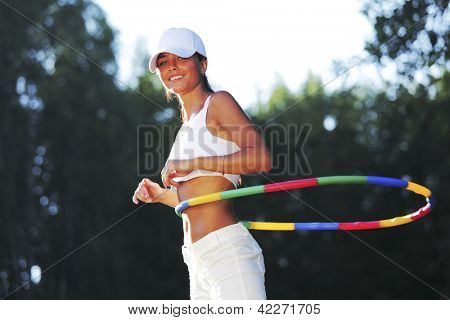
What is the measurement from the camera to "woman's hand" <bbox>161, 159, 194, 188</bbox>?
468 cm

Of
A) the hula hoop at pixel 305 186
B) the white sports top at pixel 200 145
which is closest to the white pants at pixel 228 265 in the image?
the hula hoop at pixel 305 186

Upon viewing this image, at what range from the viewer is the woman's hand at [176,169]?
15.4ft

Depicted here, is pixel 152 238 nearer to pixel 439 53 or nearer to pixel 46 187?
pixel 46 187

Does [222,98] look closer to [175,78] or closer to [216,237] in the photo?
[175,78]

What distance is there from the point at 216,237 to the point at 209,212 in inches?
6.3

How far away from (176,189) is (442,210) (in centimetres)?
2293

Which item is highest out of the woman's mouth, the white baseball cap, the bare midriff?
the white baseball cap

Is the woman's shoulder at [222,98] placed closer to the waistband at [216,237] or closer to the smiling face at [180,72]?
the smiling face at [180,72]

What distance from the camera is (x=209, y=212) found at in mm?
4820

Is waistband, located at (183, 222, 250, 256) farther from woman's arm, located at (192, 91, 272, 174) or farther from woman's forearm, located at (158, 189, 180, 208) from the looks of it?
woman's forearm, located at (158, 189, 180, 208)

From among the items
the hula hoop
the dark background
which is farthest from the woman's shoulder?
the dark background

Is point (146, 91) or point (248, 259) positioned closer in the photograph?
point (248, 259)

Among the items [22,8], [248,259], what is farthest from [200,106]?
[22,8]

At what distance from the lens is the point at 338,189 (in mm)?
30578
